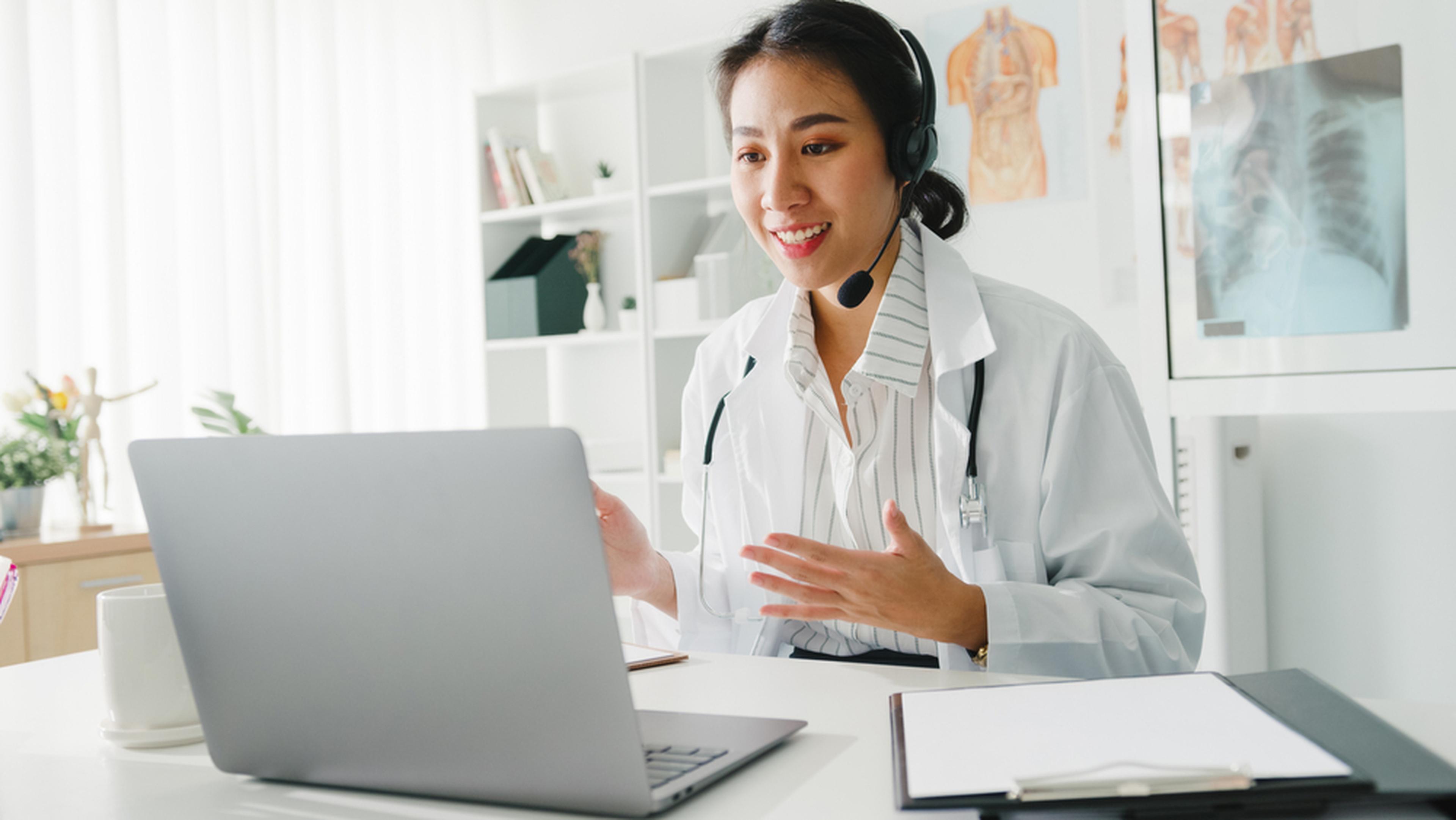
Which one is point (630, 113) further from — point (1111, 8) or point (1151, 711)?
point (1151, 711)

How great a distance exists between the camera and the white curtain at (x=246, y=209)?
8.82 feet

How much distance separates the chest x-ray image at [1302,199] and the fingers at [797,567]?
1.27m

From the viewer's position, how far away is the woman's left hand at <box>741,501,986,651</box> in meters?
0.88

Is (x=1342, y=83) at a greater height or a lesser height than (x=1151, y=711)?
greater

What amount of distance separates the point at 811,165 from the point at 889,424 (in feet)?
1.08

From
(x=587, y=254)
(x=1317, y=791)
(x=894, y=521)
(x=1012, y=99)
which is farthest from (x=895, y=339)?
(x=587, y=254)

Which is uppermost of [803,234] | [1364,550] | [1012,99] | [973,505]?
[1012,99]

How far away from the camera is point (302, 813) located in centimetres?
64

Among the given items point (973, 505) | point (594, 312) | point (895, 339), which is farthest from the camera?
point (594, 312)

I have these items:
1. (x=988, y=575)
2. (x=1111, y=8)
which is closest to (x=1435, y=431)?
(x=1111, y=8)

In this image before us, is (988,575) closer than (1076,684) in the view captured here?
No

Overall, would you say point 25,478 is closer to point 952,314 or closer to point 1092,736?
point 952,314

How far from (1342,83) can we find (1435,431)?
0.80 meters

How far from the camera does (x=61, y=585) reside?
220 cm
